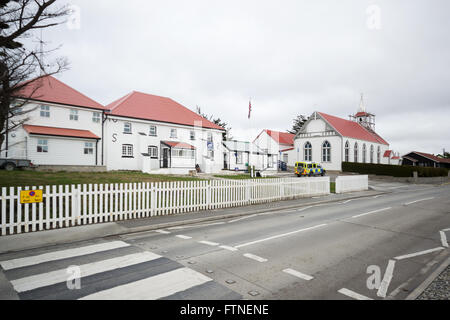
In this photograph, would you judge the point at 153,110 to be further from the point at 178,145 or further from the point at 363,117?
the point at 363,117

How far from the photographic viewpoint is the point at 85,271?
183 inches

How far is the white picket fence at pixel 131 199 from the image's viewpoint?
726 cm

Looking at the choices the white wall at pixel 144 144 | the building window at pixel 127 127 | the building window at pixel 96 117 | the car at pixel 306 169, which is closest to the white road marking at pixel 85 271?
the white wall at pixel 144 144

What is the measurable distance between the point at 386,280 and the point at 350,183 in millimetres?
18071

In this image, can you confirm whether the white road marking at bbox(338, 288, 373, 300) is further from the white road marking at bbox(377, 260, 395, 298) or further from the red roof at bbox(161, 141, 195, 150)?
the red roof at bbox(161, 141, 195, 150)

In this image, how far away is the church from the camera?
4294cm

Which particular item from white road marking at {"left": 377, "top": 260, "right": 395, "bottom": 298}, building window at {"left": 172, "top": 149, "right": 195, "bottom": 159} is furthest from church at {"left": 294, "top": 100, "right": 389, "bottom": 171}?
white road marking at {"left": 377, "top": 260, "right": 395, "bottom": 298}

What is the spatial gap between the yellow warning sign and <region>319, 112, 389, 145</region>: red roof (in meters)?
43.4

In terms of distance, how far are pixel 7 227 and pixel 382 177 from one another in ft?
137

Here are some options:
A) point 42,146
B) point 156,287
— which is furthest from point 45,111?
point 156,287
